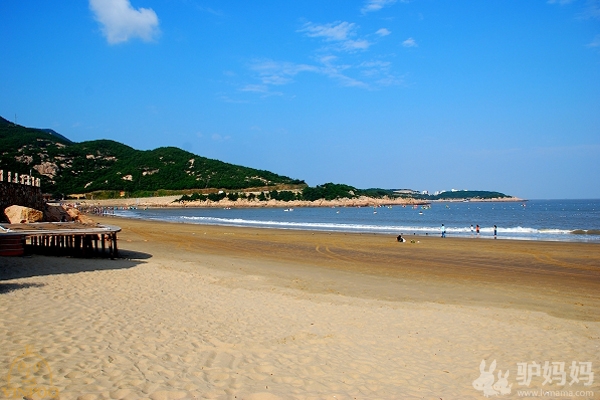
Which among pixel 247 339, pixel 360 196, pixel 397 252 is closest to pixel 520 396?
pixel 247 339

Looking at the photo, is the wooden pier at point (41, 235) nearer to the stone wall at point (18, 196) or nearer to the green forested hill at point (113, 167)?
the stone wall at point (18, 196)

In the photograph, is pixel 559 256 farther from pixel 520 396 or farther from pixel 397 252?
pixel 520 396

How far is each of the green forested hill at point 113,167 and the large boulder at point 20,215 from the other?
94176 mm

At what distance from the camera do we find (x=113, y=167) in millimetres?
145625

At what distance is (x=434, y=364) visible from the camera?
641 centimetres

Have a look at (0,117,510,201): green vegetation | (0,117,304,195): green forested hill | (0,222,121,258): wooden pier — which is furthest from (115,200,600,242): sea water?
(0,117,304,195): green forested hill

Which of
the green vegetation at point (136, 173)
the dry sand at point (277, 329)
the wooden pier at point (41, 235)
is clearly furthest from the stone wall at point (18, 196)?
the green vegetation at point (136, 173)

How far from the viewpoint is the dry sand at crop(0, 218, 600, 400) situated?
5.27m

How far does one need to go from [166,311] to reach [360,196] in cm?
15510

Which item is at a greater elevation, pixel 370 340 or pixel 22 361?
pixel 22 361

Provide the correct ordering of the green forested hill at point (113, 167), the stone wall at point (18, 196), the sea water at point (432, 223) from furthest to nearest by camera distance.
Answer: the green forested hill at point (113, 167) → the sea water at point (432, 223) → the stone wall at point (18, 196)

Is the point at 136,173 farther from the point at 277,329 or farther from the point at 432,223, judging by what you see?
the point at 277,329

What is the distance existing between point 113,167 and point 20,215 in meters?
139

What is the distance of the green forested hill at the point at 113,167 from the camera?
114 meters
